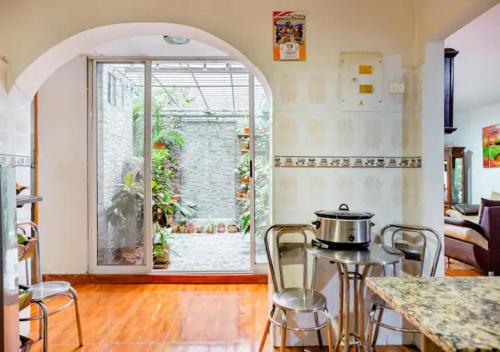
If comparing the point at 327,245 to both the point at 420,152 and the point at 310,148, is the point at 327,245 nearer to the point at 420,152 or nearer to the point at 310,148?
the point at 310,148

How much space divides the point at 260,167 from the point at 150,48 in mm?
1648

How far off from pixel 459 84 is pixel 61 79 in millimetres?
5434

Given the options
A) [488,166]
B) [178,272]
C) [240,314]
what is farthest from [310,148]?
[488,166]

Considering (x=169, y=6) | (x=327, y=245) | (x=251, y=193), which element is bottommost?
(x=327, y=245)

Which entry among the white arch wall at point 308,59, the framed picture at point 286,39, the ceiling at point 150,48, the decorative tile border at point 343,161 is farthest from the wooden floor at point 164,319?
the ceiling at point 150,48

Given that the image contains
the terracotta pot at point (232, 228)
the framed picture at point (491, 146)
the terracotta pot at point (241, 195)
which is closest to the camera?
the terracotta pot at point (241, 195)

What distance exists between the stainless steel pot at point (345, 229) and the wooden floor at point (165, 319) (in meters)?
0.92

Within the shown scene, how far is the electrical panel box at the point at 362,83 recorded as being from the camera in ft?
6.86

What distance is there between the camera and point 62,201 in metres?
3.33

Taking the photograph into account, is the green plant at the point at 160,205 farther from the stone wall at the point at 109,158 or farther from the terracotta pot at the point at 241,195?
the terracotta pot at the point at 241,195

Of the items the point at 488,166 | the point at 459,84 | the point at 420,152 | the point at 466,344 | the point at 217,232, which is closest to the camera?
the point at 466,344

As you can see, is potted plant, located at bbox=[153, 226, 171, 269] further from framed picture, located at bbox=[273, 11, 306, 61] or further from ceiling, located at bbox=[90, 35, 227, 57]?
framed picture, located at bbox=[273, 11, 306, 61]

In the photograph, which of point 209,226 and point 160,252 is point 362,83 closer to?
point 160,252

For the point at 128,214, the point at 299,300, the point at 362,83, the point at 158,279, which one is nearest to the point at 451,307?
the point at 299,300
